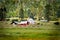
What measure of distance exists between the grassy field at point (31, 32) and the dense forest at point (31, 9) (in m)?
0.10

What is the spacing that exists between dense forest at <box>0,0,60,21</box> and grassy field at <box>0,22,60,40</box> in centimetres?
10

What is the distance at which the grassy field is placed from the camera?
189 centimetres

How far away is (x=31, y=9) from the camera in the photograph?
194cm

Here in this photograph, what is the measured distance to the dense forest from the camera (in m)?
1.94

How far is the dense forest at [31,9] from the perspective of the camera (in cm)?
194

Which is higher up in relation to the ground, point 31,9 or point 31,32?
point 31,9

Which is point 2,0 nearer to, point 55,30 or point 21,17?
point 21,17

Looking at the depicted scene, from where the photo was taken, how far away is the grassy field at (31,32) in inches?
74.5

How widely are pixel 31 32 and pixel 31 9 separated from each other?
0.30 metres

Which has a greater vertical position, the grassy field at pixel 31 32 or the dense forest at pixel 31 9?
the dense forest at pixel 31 9

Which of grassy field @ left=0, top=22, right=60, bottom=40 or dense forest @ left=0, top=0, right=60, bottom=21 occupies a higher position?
dense forest @ left=0, top=0, right=60, bottom=21

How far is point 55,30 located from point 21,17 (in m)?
0.47

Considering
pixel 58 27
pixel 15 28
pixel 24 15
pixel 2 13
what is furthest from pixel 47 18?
pixel 2 13

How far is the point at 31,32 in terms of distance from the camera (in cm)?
190
